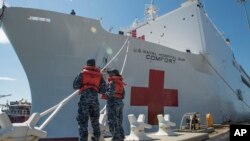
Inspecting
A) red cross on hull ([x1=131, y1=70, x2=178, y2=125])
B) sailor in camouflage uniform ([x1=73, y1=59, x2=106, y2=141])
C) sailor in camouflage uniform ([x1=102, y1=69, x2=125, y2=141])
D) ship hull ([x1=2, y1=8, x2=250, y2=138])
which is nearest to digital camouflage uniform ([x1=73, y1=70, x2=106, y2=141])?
sailor in camouflage uniform ([x1=73, y1=59, x2=106, y2=141])

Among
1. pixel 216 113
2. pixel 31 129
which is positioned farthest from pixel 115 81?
pixel 216 113

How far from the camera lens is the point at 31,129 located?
2.56 metres

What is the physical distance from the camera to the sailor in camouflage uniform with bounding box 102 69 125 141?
11.7 ft

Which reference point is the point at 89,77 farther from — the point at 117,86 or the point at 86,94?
the point at 117,86

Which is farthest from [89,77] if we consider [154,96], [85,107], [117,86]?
[154,96]

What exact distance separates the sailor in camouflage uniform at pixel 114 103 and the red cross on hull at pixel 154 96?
111 inches

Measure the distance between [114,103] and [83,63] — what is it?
2.59 m

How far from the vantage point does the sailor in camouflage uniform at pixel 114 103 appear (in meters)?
3.56

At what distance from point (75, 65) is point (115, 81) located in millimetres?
2478

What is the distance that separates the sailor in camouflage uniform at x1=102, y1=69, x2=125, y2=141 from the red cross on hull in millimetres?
2821

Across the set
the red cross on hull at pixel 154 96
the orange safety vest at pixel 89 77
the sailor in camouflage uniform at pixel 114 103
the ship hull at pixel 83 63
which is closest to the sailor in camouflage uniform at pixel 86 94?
the orange safety vest at pixel 89 77

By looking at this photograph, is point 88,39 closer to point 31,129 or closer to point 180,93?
point 180,93

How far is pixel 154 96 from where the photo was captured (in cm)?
688

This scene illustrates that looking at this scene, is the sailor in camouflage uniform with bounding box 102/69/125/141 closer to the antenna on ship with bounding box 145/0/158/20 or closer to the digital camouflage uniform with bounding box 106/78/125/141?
the digital camouflage uniform with bounding box 106/78/125/141
